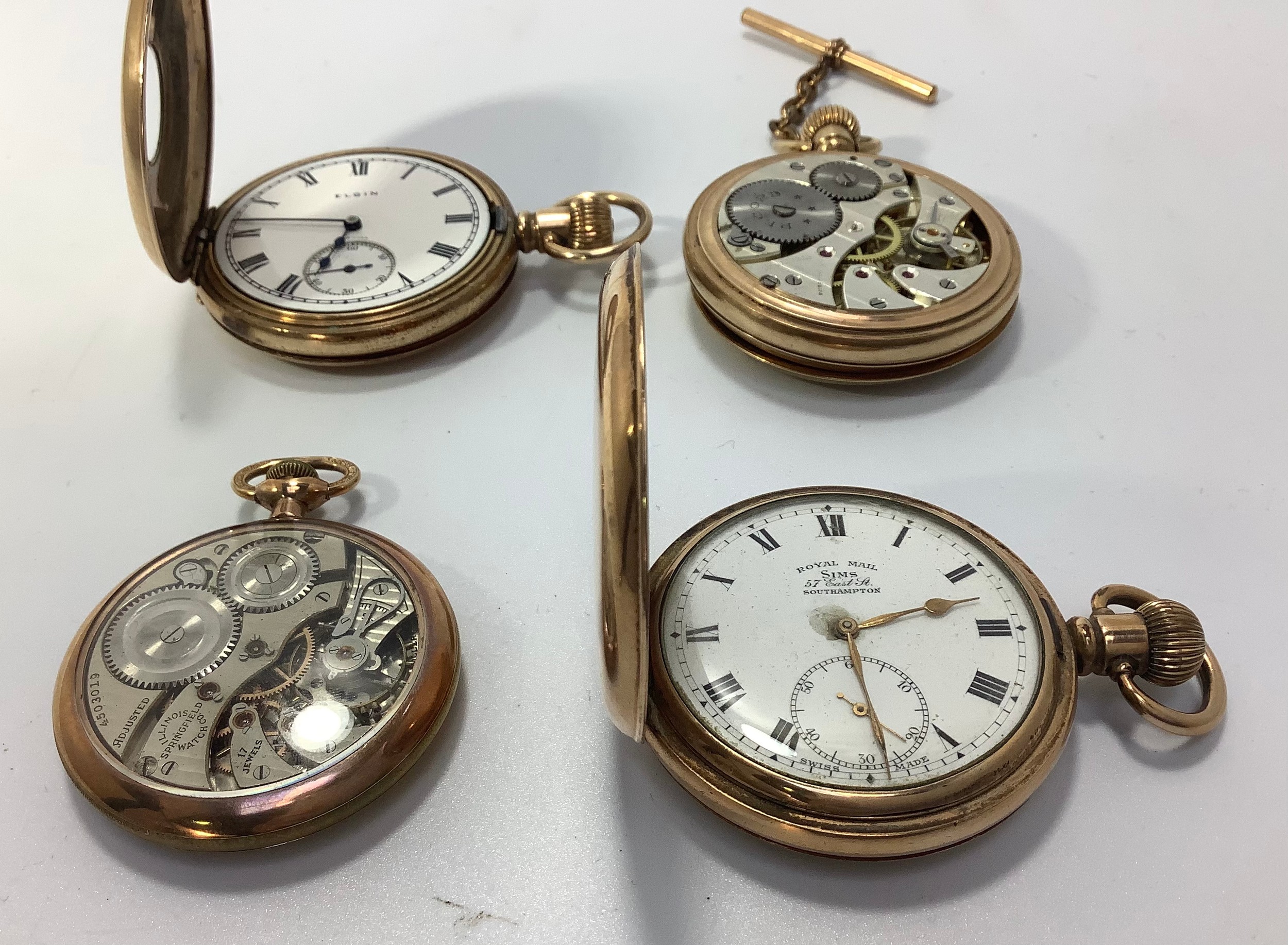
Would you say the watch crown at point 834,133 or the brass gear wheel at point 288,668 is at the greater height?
the watch crown at point 834,133

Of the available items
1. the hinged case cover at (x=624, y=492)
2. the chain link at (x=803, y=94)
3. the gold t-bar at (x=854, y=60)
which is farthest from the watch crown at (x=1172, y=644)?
the gold t-bar at (x=854, y=60)

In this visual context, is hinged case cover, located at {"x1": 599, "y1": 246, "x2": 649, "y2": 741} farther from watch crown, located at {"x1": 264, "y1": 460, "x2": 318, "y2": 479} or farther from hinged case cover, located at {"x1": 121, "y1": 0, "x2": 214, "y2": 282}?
hinged case cover, located at {"x1": 121, "y1": 0, "x2": 214, "y2": 282}

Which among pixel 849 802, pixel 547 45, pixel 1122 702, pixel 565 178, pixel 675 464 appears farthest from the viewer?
pixel 547 45

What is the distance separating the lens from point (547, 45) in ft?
11.0

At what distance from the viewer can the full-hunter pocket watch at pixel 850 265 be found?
221 cm

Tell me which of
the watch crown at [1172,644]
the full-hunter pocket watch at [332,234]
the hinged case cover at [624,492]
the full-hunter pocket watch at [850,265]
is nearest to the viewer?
the hinged case cover at [624,492]

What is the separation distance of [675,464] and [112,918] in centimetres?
126

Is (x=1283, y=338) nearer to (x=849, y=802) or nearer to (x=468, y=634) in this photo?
(x=849, y=802)

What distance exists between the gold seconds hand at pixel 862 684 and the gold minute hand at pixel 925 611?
0.06 feet

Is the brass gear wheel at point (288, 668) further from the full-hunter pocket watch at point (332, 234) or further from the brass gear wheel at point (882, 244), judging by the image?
the brass gear wheel at point (882, 244)

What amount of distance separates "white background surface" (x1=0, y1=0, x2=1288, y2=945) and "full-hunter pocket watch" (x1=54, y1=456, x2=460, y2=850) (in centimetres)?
11

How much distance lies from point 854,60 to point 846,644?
2.20m

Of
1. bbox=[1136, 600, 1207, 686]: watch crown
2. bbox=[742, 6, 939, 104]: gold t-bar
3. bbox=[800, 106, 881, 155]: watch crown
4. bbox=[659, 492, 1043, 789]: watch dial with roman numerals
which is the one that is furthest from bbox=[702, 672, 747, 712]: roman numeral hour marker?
bbox=[742, 6, 939, 104]: gold t-bar

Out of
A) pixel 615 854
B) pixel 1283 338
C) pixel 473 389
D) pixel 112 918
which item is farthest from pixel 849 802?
pixel 1283 338
